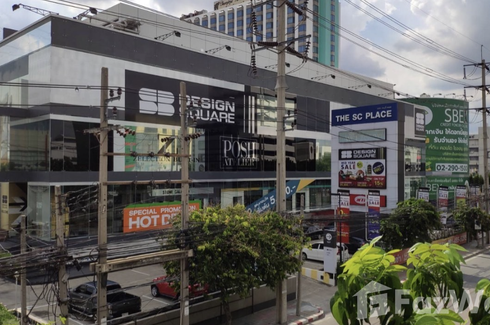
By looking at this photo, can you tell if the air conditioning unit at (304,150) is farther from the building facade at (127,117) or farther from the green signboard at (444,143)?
the green signboard at (444,143)

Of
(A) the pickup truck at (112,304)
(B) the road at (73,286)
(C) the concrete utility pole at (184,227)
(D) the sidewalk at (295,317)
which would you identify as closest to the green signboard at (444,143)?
(D) the sidewalk at (295,317)

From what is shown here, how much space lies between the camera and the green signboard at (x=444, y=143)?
5466 centimetres

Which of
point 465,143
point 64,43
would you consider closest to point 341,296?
point 64,43

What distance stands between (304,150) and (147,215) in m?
21.0

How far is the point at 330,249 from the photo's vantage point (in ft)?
73.6

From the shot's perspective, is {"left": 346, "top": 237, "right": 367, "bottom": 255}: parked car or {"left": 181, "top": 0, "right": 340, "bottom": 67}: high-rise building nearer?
{"left": 346, "top": 237, "right": 367, "bottom": 255}: parked car

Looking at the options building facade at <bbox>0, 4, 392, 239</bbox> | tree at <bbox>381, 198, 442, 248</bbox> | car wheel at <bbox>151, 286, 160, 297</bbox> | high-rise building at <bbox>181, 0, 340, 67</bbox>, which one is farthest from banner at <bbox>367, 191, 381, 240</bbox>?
high-rise building at <bbox>181, 0, 340, 67</bbox>

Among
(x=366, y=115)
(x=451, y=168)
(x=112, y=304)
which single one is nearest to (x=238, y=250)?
(x=112, y=304)

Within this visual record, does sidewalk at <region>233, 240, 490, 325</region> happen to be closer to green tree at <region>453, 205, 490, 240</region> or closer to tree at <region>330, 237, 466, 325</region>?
tree at <region>330, 237, 466, 325</region>

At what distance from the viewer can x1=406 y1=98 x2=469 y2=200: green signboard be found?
179 feet

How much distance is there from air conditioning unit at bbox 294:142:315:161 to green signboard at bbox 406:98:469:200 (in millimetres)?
18093

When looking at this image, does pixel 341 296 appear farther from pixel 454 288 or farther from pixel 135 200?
pixel 135 200

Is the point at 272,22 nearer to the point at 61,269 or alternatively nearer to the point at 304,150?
the point at 304,150

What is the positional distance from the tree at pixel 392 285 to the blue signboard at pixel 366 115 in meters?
30.6
